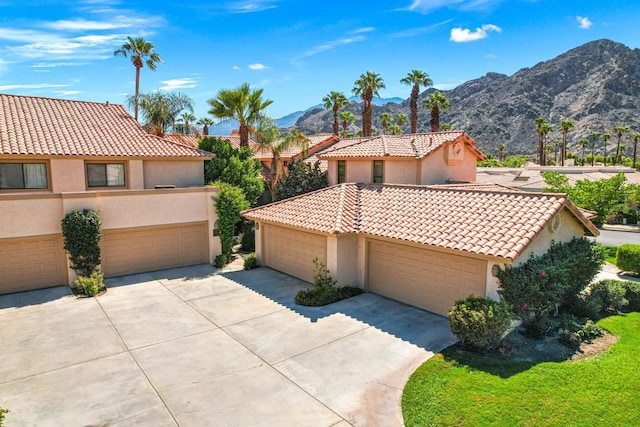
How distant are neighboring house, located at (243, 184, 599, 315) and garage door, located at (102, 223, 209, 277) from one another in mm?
3824

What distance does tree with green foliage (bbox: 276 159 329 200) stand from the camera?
1091 inches

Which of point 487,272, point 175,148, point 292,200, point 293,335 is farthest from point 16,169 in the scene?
point 487,272

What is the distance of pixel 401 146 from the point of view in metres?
25.9

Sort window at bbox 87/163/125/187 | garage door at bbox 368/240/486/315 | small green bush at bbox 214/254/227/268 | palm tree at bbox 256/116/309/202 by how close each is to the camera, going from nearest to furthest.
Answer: garage door at bbox 368/240/486/315, window at bbox 87/163/125/187, small green bush at bbox 214/254/227/268, palm tree at bbox 256/116/309/202

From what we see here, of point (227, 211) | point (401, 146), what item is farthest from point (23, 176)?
point (401, 146)

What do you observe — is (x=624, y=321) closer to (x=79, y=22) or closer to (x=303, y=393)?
(x=303, y=393)

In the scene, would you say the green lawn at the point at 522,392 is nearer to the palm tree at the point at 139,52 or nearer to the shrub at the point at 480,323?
the shrub at the point at 480,323

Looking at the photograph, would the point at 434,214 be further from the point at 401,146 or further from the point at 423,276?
the point at 401,146

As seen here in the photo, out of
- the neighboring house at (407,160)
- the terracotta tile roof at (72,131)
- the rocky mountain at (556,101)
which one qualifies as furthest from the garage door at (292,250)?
the rocky mountain at (556,101)

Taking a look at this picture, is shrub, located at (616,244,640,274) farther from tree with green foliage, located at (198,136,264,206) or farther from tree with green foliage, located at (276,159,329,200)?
tree with green foliage, located at (198,136,264,206)

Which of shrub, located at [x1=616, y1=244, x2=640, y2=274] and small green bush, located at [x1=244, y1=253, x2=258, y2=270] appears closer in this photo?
shrub, located at [x1=616, y1=244, x2=640, y2=274]

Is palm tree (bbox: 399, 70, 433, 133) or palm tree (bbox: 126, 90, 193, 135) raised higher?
palm tree (bbox: 399, 70, 433, 133)

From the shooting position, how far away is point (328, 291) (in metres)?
16.2

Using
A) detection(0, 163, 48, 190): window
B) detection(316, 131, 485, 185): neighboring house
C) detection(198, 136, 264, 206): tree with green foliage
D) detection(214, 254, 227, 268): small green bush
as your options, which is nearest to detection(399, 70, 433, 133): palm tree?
detection(316, 131, 485, 185): neighboring house
